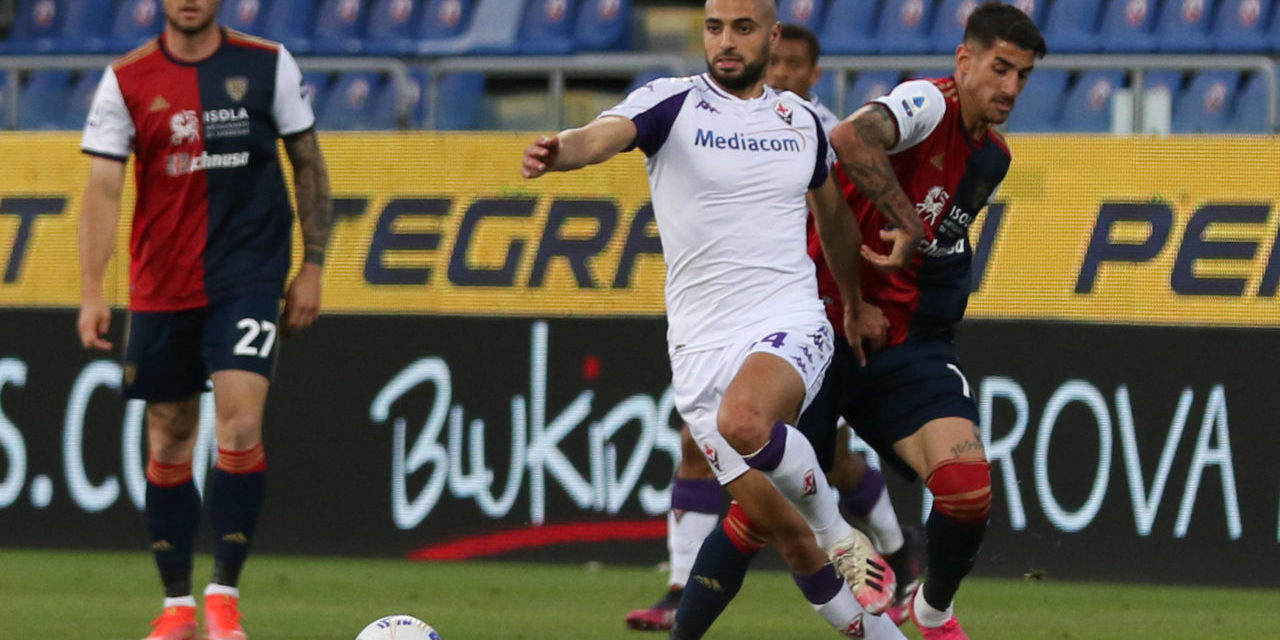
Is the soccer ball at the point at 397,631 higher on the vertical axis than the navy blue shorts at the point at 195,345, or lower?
lower

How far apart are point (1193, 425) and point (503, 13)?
7294mm

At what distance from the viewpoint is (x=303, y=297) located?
6887 mm

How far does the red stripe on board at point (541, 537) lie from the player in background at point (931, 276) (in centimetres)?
340

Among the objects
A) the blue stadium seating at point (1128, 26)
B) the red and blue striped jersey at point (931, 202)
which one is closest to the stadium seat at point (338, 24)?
the blue stadium seating at point (1128, 26)

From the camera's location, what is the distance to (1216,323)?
9453mm

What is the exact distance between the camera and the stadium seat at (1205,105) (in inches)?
456

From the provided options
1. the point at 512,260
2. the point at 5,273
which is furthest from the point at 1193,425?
the point at 5,273

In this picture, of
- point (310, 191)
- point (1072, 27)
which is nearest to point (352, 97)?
point (1072, 27)

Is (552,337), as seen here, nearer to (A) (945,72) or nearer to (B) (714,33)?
(A) (945,72)

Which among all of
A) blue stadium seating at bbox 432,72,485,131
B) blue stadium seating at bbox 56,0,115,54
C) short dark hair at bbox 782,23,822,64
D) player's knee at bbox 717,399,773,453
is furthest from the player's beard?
blue stadium seating at bbox 56,0,115,54

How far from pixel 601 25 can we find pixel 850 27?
71.4 inches

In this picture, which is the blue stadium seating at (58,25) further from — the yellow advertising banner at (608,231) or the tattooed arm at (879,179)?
the tattooed arm at (879,179)

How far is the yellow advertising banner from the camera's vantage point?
9531mm

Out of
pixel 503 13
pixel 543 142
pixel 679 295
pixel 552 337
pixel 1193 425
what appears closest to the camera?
pixel 543 142
